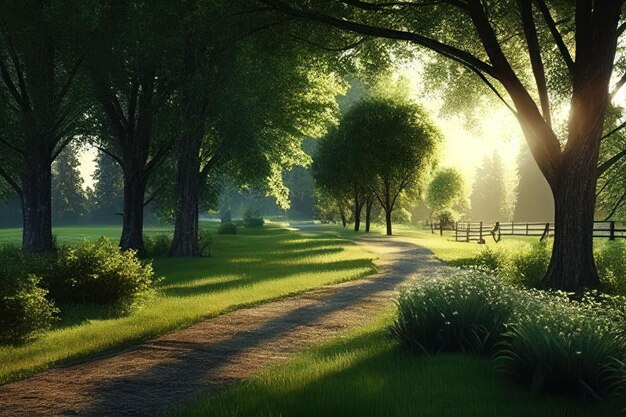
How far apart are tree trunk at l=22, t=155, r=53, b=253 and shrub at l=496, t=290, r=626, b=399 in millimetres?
21735

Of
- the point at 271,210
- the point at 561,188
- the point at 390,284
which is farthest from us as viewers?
the point at 271,210

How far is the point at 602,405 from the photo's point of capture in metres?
5.88

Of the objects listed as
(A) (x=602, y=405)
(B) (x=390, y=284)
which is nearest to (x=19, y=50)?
(B) (x=390, y=284)

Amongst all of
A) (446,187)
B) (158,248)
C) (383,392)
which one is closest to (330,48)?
(383,392)

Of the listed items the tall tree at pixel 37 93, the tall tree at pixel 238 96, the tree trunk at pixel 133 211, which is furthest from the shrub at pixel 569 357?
the tree trunk at pixel 133 211

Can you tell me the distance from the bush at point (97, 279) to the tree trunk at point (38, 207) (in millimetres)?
11688

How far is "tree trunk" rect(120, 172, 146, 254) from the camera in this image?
26.6 m

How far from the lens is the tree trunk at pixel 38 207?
2339 cm

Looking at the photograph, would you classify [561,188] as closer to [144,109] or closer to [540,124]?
[540,124]

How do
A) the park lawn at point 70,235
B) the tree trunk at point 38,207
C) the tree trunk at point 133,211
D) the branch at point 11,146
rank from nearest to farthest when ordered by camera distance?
the branch at point 11,146, the tree trunk at point 38,207, the tree trunk at point 133,211, the park lawn at point 70,235

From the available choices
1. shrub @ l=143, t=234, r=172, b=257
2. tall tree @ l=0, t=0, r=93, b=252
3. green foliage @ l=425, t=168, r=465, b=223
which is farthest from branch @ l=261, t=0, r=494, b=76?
green foliage @ l=425, t=168, r=465, b=223

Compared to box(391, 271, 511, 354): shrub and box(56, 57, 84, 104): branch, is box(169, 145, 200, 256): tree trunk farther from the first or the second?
box(391, 271, 511, 354): shrub

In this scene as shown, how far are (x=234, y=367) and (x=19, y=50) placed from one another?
62.5ft

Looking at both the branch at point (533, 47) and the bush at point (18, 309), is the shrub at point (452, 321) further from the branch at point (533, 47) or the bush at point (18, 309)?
the branch at point (533, 47)
